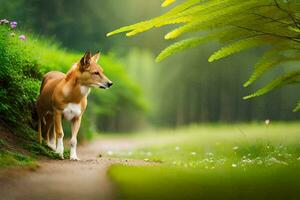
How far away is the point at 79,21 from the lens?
737 inches

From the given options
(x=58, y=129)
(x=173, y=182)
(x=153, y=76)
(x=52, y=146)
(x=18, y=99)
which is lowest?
(x=173, y=182)

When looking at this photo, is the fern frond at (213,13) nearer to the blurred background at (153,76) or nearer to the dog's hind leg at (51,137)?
the dog's hind leg at (51,137)

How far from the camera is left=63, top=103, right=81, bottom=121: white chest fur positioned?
18.0 ft

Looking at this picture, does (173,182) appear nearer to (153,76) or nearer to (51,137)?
(51,137)

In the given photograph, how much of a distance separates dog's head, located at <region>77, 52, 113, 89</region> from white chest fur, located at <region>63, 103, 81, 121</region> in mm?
258

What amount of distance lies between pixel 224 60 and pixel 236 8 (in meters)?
16.3

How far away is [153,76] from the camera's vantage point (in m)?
24.4

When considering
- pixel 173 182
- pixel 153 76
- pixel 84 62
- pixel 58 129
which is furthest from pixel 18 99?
pixel 153 76

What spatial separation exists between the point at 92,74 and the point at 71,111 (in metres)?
0.46

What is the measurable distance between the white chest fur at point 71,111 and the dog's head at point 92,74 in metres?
0.26

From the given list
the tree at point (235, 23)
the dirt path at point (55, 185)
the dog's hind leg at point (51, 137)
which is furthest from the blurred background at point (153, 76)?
the tree at point (235, 23)

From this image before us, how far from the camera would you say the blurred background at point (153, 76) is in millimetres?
16906

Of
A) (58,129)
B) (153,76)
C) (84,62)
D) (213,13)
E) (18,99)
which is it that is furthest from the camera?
(153,76)

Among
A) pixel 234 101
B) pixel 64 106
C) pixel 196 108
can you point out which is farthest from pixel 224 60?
pixel 64 106
